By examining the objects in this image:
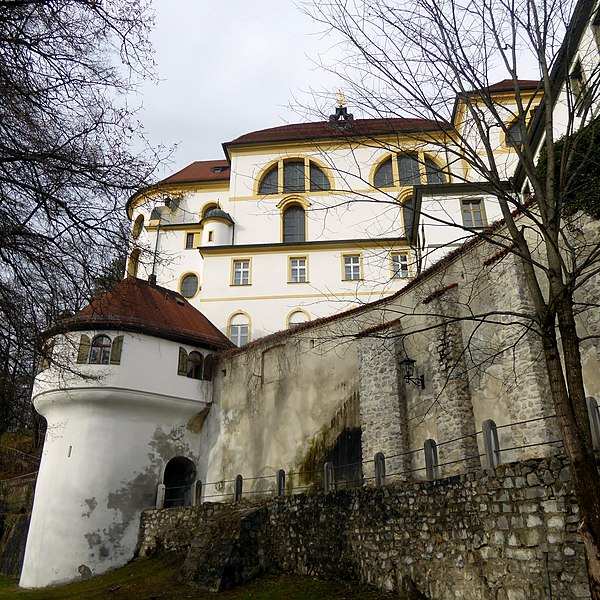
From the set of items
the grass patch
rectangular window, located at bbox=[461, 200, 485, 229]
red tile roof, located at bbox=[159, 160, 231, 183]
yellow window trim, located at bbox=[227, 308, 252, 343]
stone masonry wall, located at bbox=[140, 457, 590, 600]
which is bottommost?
the grass patch

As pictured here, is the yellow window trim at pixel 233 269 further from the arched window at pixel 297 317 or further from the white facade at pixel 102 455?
the white facade at pixel 102 455

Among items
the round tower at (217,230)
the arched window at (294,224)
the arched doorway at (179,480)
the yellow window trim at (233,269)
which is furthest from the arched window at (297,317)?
the arched doorway at (179,480)

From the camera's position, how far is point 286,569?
41.2 ft

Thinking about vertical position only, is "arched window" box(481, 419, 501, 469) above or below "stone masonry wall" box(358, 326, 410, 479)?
below

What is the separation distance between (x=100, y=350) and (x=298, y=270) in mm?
12021

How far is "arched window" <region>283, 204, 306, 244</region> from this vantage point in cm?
3030

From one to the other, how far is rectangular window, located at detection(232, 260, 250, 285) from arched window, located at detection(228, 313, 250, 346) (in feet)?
6.23

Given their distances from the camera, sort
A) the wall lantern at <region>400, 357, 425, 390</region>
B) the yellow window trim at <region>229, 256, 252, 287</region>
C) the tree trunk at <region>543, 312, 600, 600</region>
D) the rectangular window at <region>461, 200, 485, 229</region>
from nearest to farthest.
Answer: the tree trunk at <region>543, 312, 600, 600</region> → the wall lantern at <region>400, 357, 425, 390</region> → the rectangular window at <region>461, 200, 485, 229</region> → the yellow window trim at <region>229, 256, 252, 287</region>

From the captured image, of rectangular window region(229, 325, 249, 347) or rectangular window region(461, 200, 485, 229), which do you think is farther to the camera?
rectangular window region(229, 325, 249, 347)

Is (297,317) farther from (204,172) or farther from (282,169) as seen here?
(204,172)

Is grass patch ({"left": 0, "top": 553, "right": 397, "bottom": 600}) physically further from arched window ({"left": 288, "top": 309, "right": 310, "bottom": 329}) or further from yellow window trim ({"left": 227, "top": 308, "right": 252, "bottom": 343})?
arched window ({"left": 288, "top": 309, "right": 310, "bottom": 329})

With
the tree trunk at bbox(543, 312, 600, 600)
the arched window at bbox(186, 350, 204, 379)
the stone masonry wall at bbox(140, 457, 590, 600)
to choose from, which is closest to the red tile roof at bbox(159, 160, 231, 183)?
the arched window at bbox(186, 350, 204, 379)

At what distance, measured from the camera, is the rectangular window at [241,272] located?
91.7 feet

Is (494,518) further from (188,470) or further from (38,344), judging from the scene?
(188,470)
